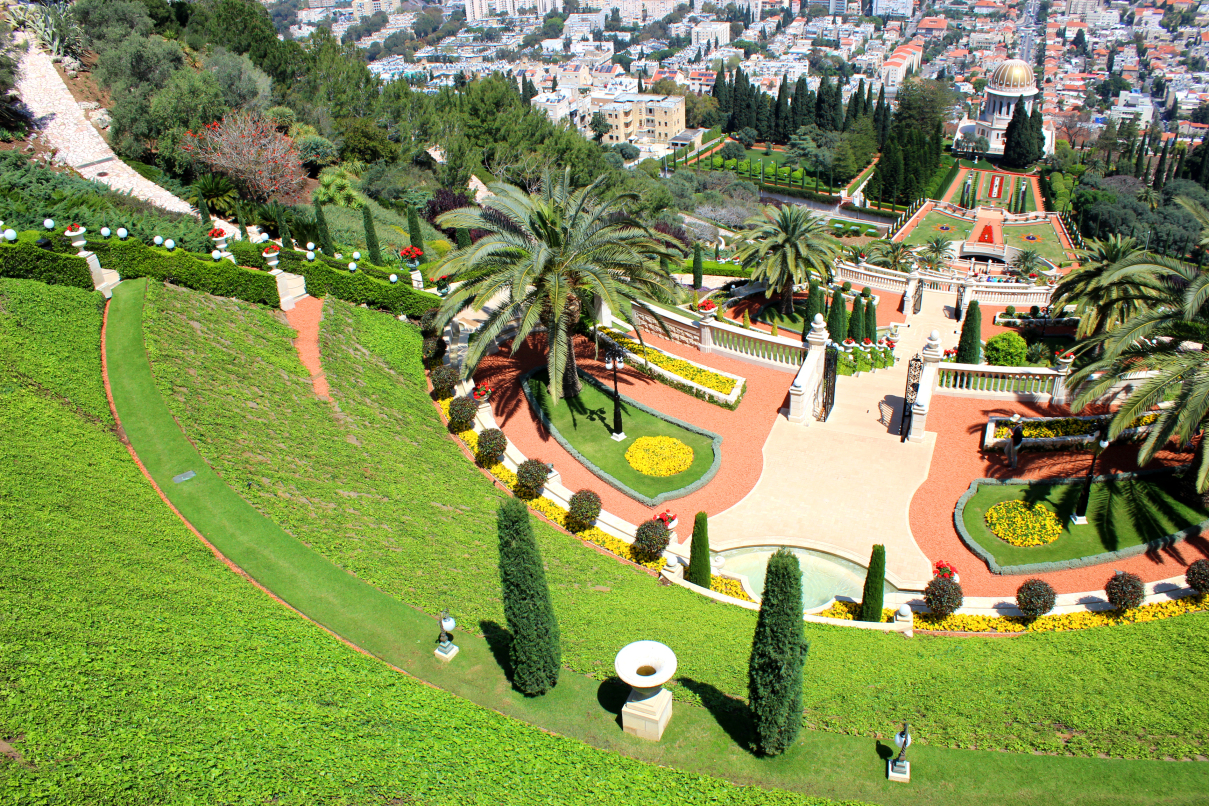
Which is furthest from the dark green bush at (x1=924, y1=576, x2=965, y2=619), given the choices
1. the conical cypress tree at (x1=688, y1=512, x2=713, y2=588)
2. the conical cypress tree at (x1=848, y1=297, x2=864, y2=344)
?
the conical cypress tree at (x1=848, y1=297, x2=864, y2=344)

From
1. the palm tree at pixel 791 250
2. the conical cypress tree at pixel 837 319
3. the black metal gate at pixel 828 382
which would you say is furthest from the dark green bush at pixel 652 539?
the palm tree at pixel 791 250

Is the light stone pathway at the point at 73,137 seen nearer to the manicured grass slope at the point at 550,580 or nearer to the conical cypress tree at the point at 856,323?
the manicured grass slope at the point at 550,580

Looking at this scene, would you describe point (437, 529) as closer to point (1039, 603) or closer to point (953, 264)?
point (1039, 603)

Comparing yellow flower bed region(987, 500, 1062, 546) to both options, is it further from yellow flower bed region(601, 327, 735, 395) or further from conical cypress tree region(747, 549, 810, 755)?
conical cypress tree region(747, 549, 810, 755)

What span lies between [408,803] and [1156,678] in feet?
47.5

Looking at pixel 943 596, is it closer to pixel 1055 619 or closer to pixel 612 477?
pixel 1055 619

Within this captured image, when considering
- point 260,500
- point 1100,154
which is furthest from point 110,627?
point 1100,154

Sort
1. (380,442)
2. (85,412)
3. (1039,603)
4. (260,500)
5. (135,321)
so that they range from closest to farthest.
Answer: (1039,603), (260,500), (85,412), (380,442), (135,321)

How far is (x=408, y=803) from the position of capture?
11695 millimetres

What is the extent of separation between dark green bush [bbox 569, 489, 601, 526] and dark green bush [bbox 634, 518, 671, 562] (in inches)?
64.9

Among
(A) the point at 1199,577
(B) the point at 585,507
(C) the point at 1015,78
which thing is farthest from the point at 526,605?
(C) the point at 1015,78

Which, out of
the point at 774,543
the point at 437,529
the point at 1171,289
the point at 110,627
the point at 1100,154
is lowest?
the point at 1100,154

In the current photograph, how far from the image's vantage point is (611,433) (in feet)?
88.9

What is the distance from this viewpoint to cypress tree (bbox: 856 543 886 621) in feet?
60.5
